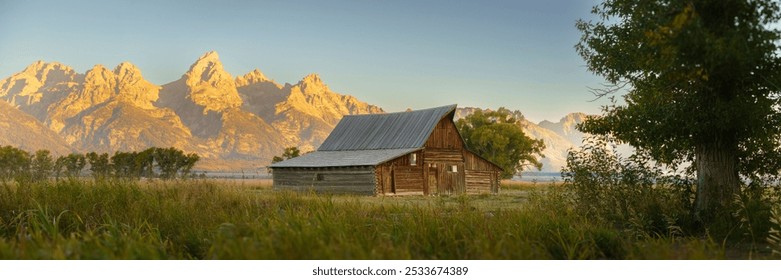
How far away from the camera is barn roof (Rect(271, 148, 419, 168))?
32.6 m

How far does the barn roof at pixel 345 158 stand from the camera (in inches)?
1283

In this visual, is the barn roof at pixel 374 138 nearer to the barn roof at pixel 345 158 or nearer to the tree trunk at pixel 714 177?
the barn roof at pixel 345 158

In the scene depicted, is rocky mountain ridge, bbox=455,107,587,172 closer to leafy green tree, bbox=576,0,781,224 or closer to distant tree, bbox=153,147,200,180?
leafy green tree, bbox=576,0,781,224

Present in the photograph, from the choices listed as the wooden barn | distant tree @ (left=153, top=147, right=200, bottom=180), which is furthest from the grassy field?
distant tree @ (left=153, top=147, right=200, bottom=180)

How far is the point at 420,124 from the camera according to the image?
36594 millimetres

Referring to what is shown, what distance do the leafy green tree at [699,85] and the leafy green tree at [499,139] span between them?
3437cm

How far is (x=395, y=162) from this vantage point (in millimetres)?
33562

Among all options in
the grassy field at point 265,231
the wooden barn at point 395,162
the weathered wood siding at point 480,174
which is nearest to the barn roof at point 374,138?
the wooden barn at point 395,162

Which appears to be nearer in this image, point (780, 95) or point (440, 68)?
point (780, 95)

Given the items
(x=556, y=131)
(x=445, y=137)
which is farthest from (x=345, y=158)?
(x=556, y=131)

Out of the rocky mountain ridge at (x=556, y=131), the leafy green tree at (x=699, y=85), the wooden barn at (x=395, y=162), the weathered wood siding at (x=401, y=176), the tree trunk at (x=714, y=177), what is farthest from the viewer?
the wooden barn at (x=395, y=162)

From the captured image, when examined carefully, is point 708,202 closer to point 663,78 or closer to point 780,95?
point 780,95
